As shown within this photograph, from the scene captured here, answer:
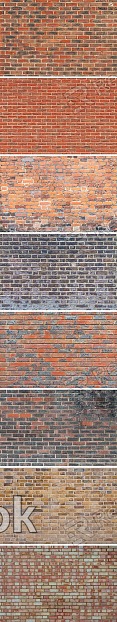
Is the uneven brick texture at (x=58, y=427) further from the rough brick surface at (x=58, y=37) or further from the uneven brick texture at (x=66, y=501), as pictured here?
the rough brick surface at (x=58, y=37)

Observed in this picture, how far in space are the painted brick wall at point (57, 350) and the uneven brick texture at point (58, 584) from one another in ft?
7.14

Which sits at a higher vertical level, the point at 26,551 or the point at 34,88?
the point at 34,88

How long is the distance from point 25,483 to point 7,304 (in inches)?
92.5

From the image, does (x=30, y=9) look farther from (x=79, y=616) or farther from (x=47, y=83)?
(x=79, y=616)

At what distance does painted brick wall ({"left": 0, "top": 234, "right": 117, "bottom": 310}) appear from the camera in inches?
298

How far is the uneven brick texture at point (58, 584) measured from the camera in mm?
7414

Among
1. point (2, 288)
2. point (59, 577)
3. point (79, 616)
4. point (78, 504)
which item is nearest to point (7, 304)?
point (2, 288)

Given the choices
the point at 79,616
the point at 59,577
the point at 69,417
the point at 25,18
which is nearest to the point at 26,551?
the point at 59,577

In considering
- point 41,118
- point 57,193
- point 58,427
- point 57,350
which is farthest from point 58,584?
point 41,118

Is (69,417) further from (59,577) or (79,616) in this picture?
(79,616)

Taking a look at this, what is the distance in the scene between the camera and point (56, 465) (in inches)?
295

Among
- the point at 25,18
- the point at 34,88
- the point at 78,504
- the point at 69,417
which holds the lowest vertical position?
the point at 78,504

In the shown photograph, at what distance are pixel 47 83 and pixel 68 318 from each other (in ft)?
10.2

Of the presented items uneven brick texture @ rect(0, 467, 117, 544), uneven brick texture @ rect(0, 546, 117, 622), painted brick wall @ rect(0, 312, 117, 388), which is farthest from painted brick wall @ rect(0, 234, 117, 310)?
uneven brick texture @ rect(0, 546, 117, 622)
